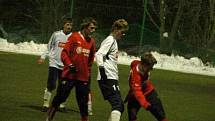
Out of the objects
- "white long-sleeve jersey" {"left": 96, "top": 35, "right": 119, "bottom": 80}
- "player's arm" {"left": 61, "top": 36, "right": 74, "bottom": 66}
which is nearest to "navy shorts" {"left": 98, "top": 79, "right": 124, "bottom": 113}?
"white long-sleeve jersey" {"left": 96, "top": 35, "right": 119, "bottom": 80}

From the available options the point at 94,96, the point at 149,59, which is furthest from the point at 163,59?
the point at 149,59

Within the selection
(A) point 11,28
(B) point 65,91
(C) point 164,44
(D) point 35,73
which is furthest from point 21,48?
(B) point 65,91

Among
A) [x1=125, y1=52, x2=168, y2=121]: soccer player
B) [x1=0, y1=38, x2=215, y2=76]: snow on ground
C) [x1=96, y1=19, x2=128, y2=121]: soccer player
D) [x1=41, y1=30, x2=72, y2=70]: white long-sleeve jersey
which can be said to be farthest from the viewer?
[x1=0, y1=38, x2=215, y2=76]: snow on ground

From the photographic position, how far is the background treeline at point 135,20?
36.8 meters

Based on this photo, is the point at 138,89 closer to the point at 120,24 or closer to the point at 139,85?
the point at 139,85

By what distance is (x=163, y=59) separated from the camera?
35.1 meters

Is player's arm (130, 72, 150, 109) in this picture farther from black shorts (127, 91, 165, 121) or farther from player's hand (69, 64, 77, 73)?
player's hand (69, 64, 77, 73)

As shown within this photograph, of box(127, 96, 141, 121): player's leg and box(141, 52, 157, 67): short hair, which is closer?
box(141, 52, 157, 67): short hair

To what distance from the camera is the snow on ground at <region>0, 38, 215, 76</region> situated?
111 feet

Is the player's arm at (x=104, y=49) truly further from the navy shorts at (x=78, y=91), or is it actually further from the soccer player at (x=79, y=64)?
the navy shorts at (x=78, y=91)

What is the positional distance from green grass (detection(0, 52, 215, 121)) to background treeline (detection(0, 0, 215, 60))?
33.9ft

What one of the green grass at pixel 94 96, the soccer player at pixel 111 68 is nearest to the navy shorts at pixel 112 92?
the soccer player at pixel 111 68

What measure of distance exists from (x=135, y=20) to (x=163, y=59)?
4.07 m

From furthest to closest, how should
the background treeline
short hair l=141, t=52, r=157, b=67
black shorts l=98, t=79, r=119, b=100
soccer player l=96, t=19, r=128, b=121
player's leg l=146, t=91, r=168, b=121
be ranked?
1. the background treeline
2. black shorts l=98, t=79, r=119, b=100
3. soccer player l=96, t=19, r=128, b=121
4. player's leg l=146, t=91, r=168, b=121
5. short hair l=141, t=52, r=157, b=67
